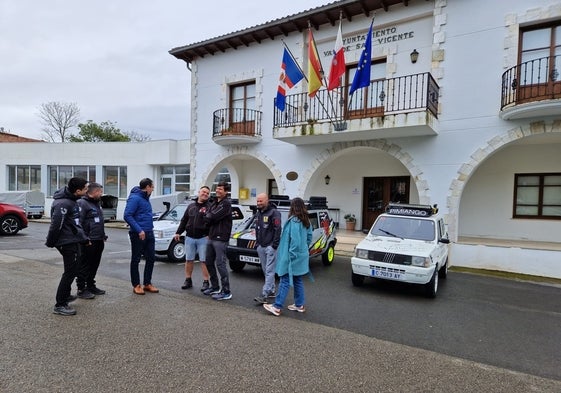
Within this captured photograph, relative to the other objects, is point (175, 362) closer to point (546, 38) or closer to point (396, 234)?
point (396, 234)

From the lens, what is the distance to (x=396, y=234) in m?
7.60

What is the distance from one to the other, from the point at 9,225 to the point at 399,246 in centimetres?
1434

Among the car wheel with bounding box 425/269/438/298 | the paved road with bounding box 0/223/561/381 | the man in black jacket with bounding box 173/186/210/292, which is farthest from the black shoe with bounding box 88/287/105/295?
the car wheel with bounding box 425/269/438/298

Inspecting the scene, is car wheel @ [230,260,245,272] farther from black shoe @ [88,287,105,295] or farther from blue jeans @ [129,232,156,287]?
black shoe @ [88,287,105,295]

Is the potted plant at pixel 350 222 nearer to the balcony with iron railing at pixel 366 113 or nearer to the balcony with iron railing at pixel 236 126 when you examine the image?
the balcony with iron railing at pixel 366 113

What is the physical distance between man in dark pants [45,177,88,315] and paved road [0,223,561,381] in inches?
74.5

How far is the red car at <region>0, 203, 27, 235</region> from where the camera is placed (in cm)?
1348

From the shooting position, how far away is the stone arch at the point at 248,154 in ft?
45.5

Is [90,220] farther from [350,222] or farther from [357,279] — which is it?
[350,222]

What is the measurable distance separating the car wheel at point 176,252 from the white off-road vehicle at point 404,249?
15.3 feet

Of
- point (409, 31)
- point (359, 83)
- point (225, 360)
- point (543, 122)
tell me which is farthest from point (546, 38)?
point (225, 360)

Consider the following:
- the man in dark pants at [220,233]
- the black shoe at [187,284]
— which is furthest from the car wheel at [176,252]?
the man in dark pants at [220,233]

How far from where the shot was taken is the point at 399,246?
696 cm

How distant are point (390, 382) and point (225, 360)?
1.64m
